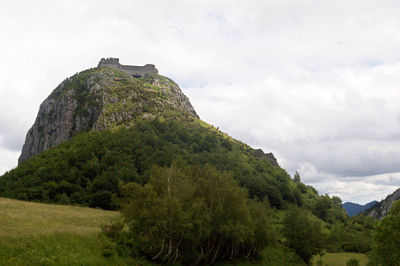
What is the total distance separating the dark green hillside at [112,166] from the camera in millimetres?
95625

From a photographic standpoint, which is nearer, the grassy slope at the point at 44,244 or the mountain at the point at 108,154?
the grassy slope at the point at 44,244

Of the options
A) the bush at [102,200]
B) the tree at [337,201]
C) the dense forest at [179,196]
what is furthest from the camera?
the tree at [337,201]

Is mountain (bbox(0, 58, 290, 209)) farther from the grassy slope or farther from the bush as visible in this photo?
the grassy slope

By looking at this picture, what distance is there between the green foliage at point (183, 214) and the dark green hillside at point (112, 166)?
24056mm

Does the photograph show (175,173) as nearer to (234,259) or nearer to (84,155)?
(234,259)

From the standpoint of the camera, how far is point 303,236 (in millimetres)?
69375

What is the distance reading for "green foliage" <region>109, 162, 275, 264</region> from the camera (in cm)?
3712

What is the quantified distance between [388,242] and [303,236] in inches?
1093

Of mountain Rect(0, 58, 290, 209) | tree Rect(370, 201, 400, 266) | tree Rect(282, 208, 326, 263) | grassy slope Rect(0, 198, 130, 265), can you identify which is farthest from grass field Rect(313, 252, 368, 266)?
grassy slope Rect(0, 198, 130, 265)

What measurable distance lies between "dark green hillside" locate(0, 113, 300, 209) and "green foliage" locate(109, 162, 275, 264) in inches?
947


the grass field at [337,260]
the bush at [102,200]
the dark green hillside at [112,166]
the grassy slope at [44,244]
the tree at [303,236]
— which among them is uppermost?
the dark green hillside at [112,166]

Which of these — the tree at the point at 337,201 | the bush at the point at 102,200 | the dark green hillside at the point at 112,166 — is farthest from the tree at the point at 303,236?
the tree at the point at 337,201

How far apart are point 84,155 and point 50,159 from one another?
15.8m

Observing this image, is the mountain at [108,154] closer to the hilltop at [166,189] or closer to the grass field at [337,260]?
the hilltop at [166,189]
